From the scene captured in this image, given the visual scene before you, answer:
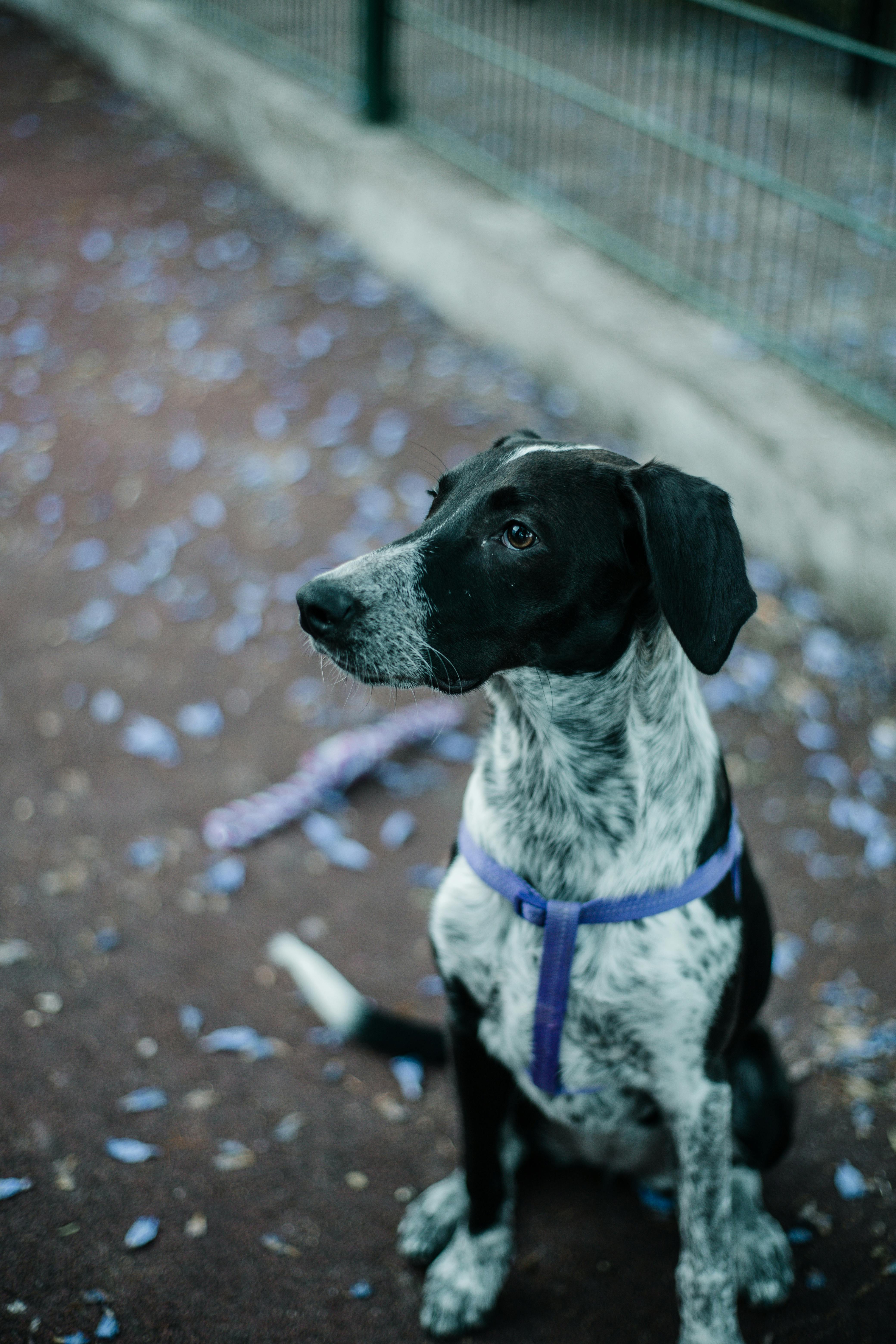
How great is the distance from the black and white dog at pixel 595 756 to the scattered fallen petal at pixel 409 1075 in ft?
2.40

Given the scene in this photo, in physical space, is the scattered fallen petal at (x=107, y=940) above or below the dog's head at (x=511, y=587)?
below

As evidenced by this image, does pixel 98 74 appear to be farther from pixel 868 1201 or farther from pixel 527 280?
pixel 868 1201

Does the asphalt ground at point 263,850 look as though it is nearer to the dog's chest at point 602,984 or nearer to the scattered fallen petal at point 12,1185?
the scattered fallen petal at point 12,1185

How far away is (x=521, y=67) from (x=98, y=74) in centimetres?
493

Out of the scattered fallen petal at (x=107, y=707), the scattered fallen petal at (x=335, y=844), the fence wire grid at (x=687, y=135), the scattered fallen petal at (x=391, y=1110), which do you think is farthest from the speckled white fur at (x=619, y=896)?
the fence wire grid at (x=687, y=135)

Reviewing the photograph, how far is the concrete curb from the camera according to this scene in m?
4.52

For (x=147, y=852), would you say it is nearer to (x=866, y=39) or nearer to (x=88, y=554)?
(x=88, y=554)

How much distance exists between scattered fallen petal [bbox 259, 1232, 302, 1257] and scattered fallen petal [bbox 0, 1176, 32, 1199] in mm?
583

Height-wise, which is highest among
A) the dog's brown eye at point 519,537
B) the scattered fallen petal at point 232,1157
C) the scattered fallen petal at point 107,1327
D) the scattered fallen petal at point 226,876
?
the dog's brown eye at point 519,537

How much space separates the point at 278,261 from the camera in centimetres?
716

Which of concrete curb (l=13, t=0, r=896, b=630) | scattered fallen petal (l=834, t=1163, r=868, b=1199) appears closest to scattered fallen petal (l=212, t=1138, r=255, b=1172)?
scattered fallen petal (l=834, t=1163, r=868, b=1199)

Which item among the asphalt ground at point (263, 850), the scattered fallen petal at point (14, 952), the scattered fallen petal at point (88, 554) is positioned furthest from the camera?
the scattered fallen petal at point (88, 554)

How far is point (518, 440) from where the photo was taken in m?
2.28

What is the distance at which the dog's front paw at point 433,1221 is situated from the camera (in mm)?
2643
